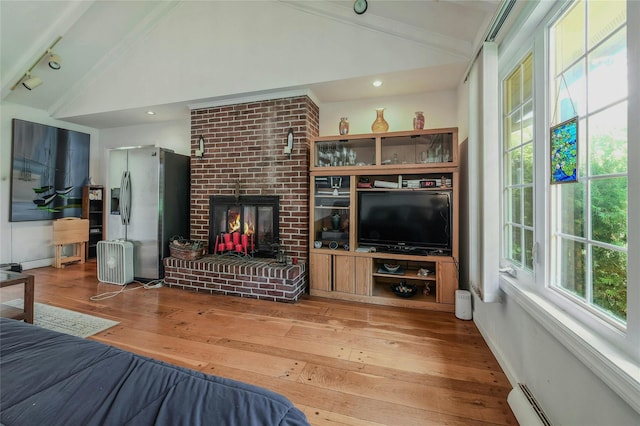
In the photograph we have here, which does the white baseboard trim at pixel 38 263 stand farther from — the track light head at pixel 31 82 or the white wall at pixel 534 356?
the white wall at pixel 534 356

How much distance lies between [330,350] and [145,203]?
132 inches

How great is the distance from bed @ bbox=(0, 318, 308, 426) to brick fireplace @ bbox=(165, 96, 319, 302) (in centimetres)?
203

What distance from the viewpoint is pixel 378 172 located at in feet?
9.77

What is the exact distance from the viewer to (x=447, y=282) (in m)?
2.71

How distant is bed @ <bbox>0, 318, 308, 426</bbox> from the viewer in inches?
29.1

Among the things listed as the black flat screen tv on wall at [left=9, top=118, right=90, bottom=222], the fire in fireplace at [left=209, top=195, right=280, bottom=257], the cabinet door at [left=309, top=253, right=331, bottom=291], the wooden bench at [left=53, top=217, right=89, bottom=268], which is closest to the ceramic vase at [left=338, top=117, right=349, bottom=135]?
the fire in fireplace at [left=209, top=195, right=280, bottom=257]

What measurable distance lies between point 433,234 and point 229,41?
3532 millimetres

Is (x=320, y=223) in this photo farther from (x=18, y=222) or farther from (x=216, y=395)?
(x=18, y=222)

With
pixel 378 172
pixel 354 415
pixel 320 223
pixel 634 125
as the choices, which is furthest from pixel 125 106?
pixel 634 125

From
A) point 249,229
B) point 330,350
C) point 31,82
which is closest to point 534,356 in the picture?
point 330,350

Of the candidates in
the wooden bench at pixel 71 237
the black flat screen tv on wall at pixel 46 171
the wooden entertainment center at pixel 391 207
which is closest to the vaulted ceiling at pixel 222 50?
the black flat screen tv on wall at pixel 46 171

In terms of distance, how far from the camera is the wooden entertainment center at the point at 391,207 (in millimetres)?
2768

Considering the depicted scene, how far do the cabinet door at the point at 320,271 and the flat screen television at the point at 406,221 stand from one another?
1.63 feet

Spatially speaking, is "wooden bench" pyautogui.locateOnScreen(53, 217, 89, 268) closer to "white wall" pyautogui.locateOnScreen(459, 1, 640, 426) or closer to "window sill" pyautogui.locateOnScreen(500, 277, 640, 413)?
"white wall" pyautogui.locateOnScreen(459, 1, 640, 426)
